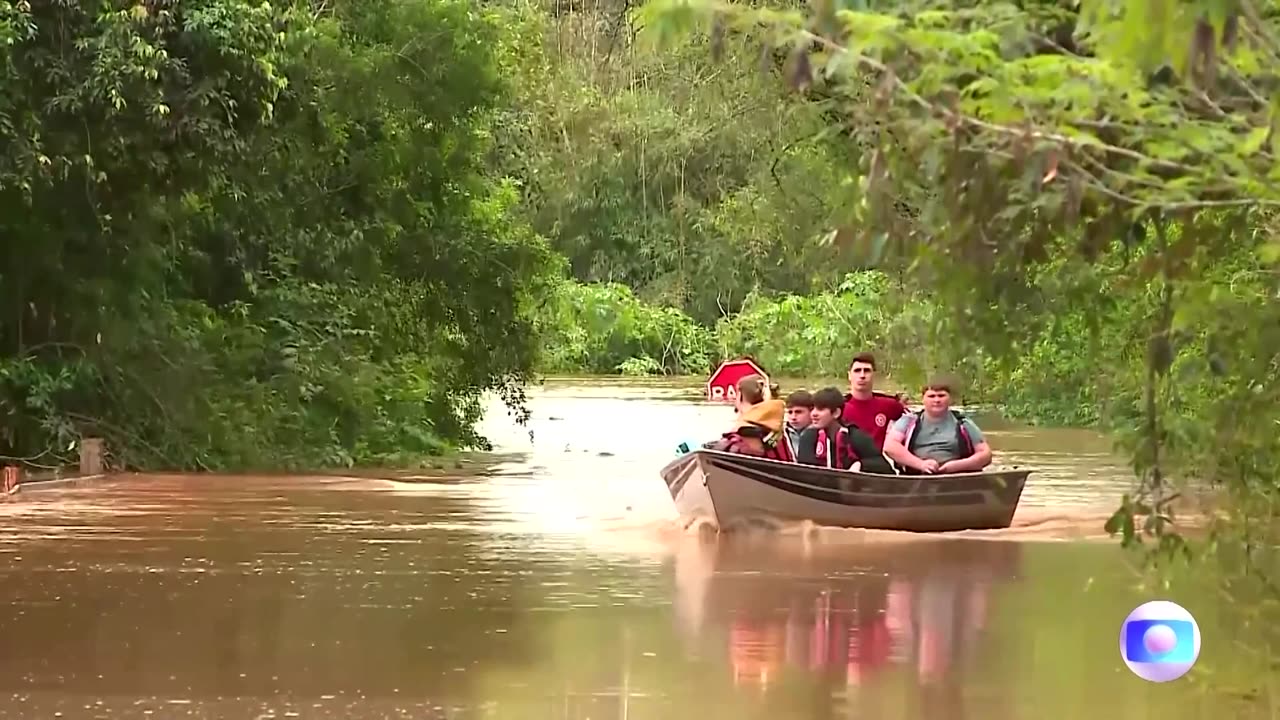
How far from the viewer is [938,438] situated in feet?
55.7

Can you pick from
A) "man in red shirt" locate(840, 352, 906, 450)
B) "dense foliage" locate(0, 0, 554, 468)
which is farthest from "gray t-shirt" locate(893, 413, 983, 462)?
"dense foliage" locate(0, 0, 554, 468)

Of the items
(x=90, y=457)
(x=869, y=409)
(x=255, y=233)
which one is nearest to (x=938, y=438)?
(x=869, y=409)

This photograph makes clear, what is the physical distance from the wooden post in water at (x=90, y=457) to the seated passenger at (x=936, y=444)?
9.05m

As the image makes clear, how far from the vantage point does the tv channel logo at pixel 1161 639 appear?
786 centimetres

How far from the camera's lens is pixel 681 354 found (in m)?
57.8

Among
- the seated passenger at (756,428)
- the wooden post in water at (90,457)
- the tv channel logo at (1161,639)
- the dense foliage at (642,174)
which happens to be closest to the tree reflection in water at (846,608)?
the seated passenger at (756,428)

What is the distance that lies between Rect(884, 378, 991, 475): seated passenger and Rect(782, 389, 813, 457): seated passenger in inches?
28.2

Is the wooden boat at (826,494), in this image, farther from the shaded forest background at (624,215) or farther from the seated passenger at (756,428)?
the shaded forest background at (624,215)

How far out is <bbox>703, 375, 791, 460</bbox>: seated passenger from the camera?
1702cm

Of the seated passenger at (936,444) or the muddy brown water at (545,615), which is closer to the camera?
the muddy brown water at (545,615)

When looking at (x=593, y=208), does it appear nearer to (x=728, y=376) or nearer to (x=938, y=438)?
(x=728, y=376)

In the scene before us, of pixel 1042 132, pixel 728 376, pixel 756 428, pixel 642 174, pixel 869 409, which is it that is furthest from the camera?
pixel 642 174

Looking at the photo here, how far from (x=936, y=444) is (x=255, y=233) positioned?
35.3ft

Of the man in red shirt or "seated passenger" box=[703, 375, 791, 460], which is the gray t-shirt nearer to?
the man in red shirt
